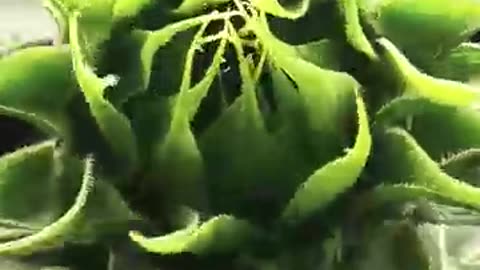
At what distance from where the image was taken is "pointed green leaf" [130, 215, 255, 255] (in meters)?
0.44

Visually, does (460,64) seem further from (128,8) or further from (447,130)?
(128,8)

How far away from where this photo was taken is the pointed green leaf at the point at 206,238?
443mm

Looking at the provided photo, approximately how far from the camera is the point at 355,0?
18.1 inches

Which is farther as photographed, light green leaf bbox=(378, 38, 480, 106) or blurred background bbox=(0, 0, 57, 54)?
blurred background bbox=(0, 0, 57, 54)

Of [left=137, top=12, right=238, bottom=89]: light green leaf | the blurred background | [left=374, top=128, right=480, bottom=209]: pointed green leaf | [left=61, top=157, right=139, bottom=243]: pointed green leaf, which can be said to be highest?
the blurred background

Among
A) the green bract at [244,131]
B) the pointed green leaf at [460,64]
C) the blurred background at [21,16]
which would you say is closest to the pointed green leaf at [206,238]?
the green bract at [244,131]

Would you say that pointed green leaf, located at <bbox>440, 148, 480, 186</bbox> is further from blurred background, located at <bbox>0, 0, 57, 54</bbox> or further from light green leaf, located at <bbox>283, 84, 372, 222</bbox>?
blurred background, located at <bbox>0, 0, 57, 54</bbox>

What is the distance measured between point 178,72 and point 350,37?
0.23ft

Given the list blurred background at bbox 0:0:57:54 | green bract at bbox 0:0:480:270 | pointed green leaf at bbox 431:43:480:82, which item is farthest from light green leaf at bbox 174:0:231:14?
blurred background at bbox 0:0:57:54

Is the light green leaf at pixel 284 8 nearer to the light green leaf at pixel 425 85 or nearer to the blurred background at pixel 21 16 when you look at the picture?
the light green leaf at pixel 425 85

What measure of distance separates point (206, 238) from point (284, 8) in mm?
A: 97

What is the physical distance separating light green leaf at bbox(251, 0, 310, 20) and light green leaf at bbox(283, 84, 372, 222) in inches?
1.5

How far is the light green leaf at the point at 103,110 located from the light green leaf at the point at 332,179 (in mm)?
70

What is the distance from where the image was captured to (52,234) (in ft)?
1.49
